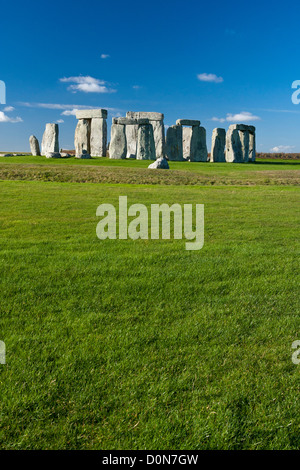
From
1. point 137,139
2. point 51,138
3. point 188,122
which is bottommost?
point 137,139

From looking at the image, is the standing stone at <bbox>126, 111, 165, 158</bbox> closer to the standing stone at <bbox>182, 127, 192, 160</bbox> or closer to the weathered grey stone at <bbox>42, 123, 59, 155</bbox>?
the standing stone at <bbox>182, 127, 192, 160</bbox>

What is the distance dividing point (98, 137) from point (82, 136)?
1.58m

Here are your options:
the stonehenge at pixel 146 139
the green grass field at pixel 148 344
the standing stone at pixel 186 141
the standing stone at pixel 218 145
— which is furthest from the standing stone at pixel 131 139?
the green grass field at pixel 148 344

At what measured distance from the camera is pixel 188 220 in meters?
9.12

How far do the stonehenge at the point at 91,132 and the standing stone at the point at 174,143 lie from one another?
6.41 meters

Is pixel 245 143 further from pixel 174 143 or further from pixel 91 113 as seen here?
pixel 91 113

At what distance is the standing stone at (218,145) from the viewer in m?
38.0

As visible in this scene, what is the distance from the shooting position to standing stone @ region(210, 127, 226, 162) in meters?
38.0

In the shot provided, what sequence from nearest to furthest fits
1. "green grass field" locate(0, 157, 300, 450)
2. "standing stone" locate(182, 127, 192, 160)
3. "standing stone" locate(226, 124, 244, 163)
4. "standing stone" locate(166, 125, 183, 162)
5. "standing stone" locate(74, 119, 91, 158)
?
"green grass field" locate(0, 157, 300, 450) < "standing stone" locate(74, 119, 91, 158) < "standing stone" locate(166, 125, 183, 162) < "standing stone" locate(226, 124, 244, 163) < "standing stone" locate(182, 127, 192, 160)

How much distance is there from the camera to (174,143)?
3784 centimetres

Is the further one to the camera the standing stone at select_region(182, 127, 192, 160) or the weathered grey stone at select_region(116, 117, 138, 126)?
the standing stone at select_region(182, 127, 192, 160)

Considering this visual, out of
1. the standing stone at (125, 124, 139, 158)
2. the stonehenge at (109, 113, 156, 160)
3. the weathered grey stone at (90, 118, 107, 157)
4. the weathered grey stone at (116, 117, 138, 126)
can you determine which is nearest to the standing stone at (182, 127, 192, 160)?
the stonehenge at (109, 113, 156, 160)

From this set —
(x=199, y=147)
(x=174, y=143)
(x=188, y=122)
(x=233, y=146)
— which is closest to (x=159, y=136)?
(x=174, y=143)
